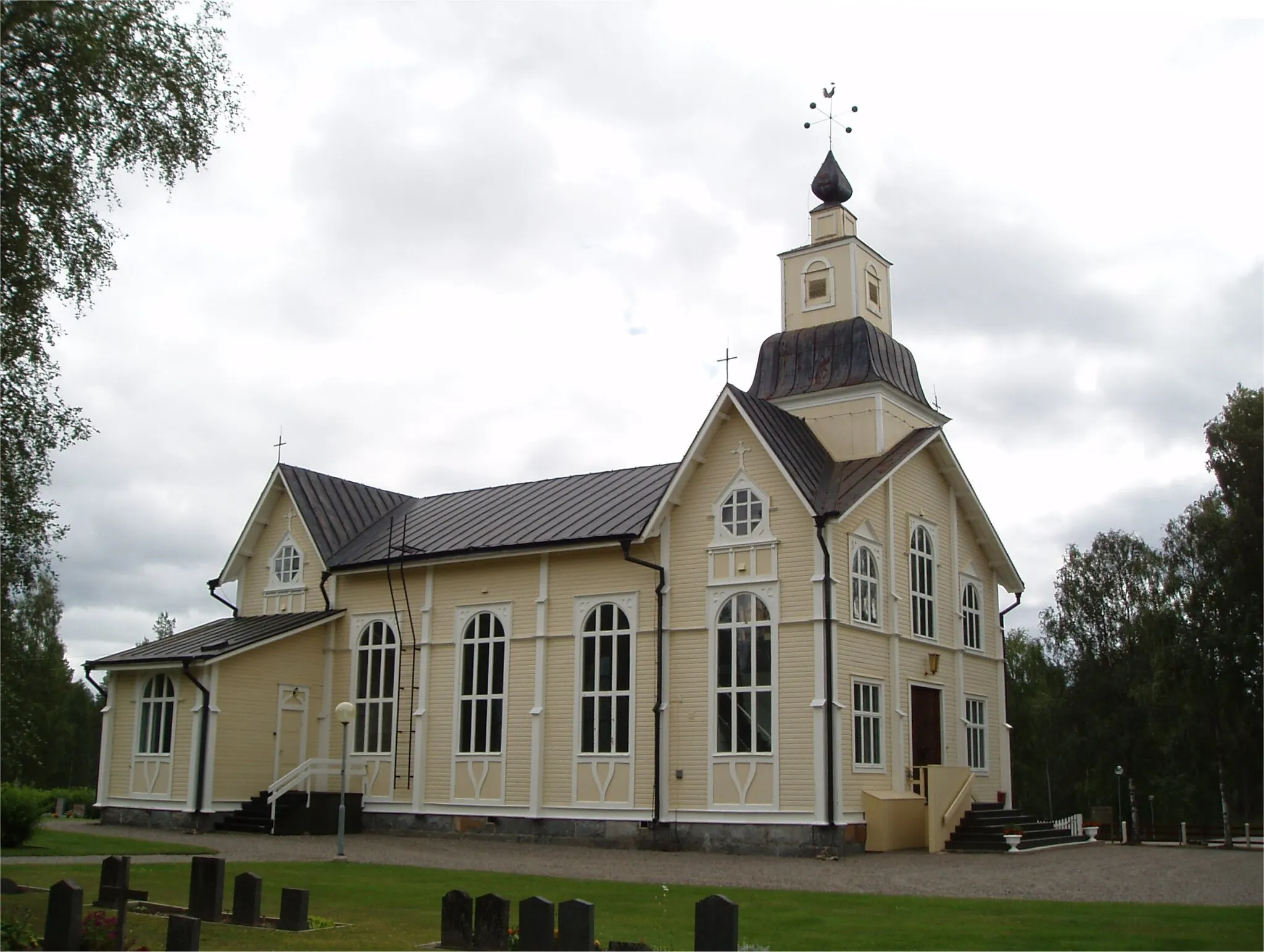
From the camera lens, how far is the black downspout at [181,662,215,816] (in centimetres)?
2772

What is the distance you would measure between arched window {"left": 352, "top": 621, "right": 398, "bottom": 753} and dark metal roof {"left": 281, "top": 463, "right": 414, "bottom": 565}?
2.41 meters

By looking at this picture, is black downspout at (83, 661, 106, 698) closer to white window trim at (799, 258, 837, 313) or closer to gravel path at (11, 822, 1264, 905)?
gravel path at (11, 822, 1264, 905)

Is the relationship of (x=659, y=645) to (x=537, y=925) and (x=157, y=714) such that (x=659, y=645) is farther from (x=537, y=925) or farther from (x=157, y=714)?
(x=537, y=925)

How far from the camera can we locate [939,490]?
94.9 ft

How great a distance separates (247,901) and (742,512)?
1474 cm

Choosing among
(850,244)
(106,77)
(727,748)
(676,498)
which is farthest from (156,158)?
(850,244)

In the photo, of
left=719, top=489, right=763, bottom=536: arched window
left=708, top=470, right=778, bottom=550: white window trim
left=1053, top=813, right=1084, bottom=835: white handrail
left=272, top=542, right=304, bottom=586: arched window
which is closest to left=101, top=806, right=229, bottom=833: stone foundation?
left=272, top=542, right=304, bottom=586: arched window

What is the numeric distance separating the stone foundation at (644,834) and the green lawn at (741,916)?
696 cm

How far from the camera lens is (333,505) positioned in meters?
32.8

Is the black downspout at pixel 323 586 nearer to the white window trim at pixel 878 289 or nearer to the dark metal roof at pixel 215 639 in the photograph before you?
the dark metal roof at pixel 215 639

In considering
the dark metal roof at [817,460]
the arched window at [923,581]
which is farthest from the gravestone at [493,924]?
the arched window at [923,581]

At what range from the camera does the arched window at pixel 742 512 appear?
25.0 metres

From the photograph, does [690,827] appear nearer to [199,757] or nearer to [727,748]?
[727,748]

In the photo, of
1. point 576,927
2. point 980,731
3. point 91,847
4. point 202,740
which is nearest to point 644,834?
point 980,731
